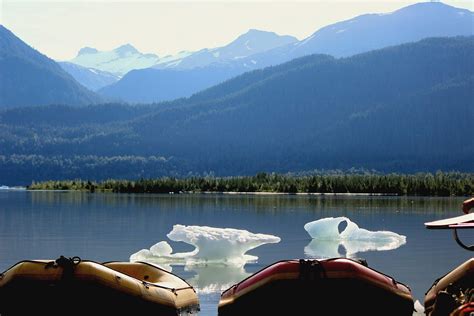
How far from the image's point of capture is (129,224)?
163 ft

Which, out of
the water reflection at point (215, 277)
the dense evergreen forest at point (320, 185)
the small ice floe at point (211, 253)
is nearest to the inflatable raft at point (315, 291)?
the water reflection at point (215, 277)

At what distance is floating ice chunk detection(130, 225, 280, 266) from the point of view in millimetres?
29500

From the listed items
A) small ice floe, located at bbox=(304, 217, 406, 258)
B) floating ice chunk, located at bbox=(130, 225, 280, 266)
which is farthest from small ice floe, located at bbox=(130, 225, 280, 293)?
small ice floe, located at bbox=(304, 217, 406, 258)

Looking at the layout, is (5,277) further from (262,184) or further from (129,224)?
(262,184)

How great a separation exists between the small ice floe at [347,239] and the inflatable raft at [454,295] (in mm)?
15582

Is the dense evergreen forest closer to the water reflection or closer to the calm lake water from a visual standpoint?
the calm lake water

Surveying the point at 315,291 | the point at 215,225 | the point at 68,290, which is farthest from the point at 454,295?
the point at 215,225

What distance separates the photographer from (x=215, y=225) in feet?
159

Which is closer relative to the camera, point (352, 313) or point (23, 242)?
point (352, 313)

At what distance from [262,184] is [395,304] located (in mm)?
87985

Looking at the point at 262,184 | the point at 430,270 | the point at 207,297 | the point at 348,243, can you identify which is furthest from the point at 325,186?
the point at 207,297

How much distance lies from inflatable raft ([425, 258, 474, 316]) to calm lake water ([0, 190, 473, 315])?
3.83m

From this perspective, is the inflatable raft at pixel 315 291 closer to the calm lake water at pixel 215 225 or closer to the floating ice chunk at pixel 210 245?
the calm lake water at pixel 215 225

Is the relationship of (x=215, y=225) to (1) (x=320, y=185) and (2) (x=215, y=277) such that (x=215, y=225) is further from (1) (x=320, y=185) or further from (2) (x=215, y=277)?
(1) (x=320, y=185)
